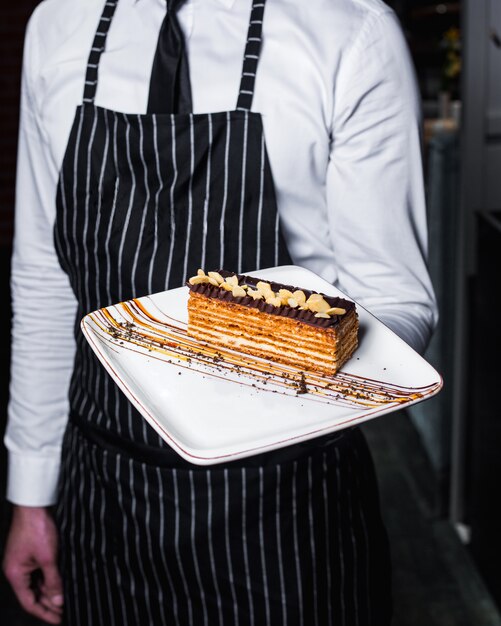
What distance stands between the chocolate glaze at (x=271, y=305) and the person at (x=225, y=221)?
14cm

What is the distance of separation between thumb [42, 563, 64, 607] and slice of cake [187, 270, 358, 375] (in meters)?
0.72

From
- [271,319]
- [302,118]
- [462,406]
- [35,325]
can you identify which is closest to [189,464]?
[271,319]

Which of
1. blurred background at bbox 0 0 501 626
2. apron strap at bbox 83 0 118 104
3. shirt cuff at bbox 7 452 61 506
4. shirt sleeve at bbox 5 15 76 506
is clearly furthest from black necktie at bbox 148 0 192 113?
blurred background at bbox 0 0 501 626

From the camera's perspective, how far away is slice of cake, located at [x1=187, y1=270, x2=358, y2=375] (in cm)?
102

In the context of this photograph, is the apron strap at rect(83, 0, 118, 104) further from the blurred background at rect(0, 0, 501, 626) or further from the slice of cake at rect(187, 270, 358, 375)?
the blurred background at rect(0, 0, 501, 626)

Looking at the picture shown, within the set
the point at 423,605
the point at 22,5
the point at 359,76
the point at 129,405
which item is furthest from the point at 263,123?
the point at 22,5

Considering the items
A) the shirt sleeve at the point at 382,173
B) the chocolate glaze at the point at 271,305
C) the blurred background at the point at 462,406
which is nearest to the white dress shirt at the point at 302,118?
the shirt sleeve at the point at 382,173

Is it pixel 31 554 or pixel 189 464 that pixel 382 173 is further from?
pixel 31 554

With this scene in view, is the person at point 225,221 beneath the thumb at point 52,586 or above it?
above

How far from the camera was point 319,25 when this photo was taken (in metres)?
1.27

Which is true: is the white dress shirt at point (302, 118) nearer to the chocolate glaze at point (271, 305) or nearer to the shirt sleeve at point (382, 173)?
the shirt sleeve at point (382, 173)

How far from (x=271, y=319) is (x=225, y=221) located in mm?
253

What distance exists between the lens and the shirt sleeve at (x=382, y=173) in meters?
1.21

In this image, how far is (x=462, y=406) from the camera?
2816mm
